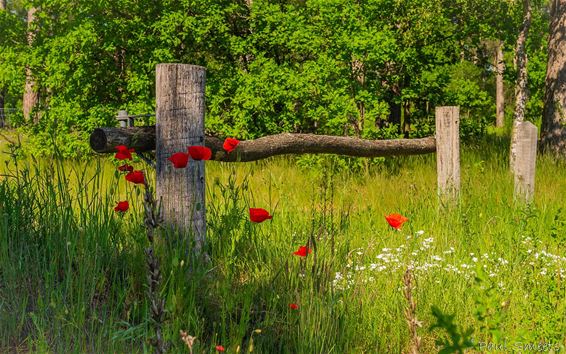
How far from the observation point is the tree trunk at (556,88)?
1089 centimetres

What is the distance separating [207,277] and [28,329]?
99cm

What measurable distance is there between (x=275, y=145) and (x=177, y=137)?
1516 mm

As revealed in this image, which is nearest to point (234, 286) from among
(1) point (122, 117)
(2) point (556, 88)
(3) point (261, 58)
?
(1) point (122, 117)

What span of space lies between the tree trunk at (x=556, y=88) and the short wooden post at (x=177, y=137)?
8175 millimetres

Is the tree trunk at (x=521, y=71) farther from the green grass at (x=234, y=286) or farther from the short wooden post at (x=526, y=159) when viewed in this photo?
the green grass at (x=234, y=286)

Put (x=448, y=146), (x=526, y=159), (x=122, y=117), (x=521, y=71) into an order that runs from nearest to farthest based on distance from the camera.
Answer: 1. (x=448, y=146)
2. (x=526, y=159)
3. (x=521, y=71)
4. (x=122, y=117)

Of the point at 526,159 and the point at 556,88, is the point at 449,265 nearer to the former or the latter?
the point at 526,159

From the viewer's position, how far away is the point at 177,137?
4.10 m

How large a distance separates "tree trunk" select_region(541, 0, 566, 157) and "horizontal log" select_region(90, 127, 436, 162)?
4566 millimetres

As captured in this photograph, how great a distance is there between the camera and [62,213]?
3848 millimetres

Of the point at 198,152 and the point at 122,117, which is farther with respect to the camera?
the point at 122,117

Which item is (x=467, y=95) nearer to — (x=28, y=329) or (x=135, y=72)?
(x=135, y=72)

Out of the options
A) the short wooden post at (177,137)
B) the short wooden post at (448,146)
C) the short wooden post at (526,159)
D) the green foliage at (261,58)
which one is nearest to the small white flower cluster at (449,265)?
the short wooden post at (177,137)

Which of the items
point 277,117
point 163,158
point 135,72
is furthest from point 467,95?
point 163,158
